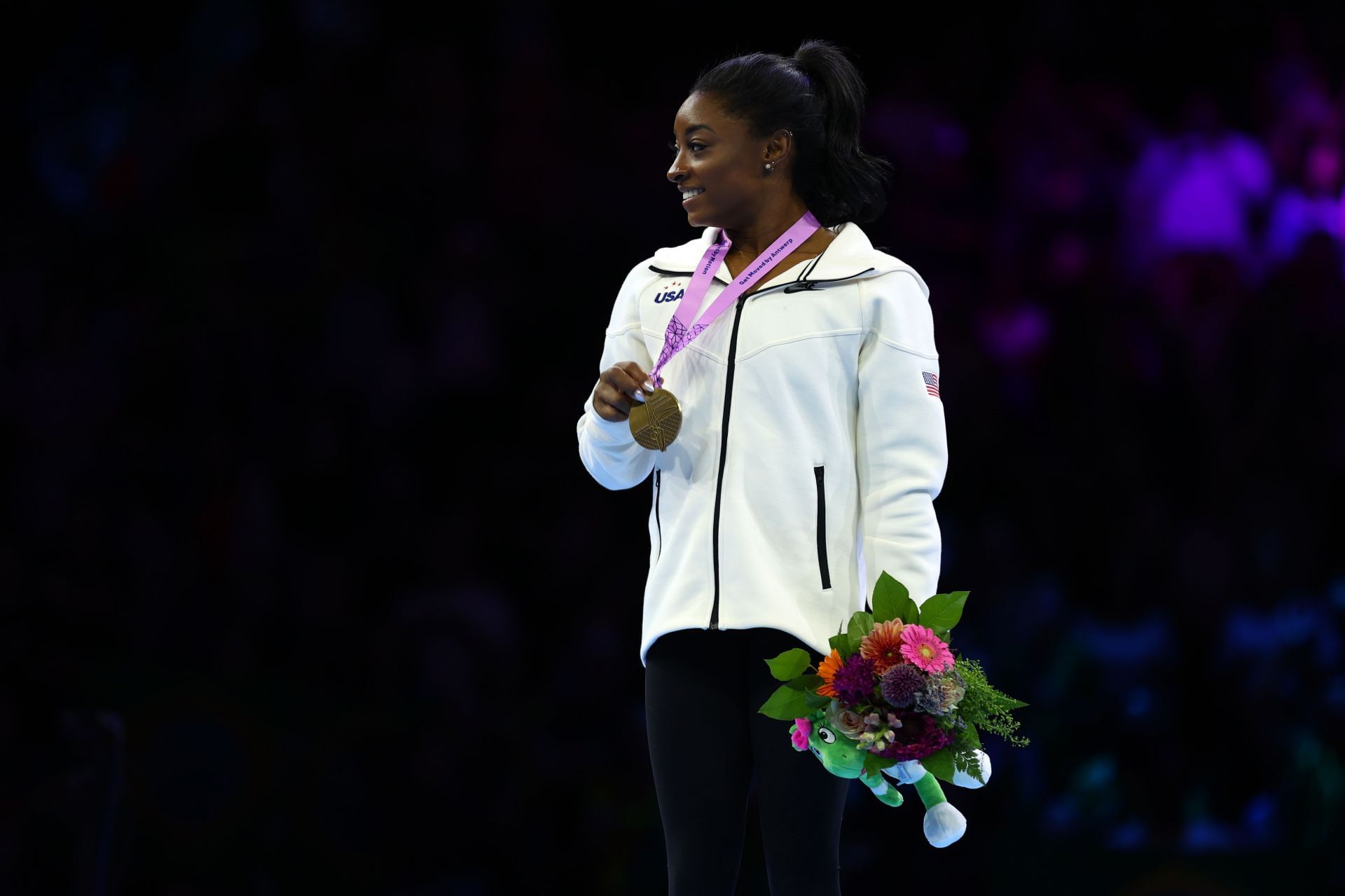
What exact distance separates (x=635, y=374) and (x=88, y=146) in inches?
141

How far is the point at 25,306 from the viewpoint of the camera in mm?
4984

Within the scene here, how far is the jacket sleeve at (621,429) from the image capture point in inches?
94.9

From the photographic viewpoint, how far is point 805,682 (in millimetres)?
2188

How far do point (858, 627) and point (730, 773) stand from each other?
314 millimetres

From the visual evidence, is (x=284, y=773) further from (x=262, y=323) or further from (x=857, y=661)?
(x=857, y=661)

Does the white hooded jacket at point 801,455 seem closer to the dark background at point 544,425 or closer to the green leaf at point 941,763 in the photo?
the green leaf at point 941,763

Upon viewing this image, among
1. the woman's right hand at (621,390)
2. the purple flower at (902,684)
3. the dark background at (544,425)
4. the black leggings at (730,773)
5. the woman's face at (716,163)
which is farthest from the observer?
the dark background at (544,425)

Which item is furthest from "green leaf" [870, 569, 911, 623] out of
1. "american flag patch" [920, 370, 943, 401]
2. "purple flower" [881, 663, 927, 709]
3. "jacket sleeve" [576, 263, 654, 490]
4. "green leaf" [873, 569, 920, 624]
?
"jacket sleeve" [576, 263, 654, 490]

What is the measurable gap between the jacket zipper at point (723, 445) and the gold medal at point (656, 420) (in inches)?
3.1

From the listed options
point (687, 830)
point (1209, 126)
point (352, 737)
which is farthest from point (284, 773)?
point (1209, 126)

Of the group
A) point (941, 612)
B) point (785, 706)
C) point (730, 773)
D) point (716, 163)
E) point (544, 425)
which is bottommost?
point (544, 425)

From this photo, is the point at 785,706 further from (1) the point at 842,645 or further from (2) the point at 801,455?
(2) the point at 801,455

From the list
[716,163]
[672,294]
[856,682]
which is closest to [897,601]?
[856,682]

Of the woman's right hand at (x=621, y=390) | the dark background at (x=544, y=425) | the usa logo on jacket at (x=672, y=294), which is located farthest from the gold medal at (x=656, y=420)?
the dark background at (x=544, y=425)
